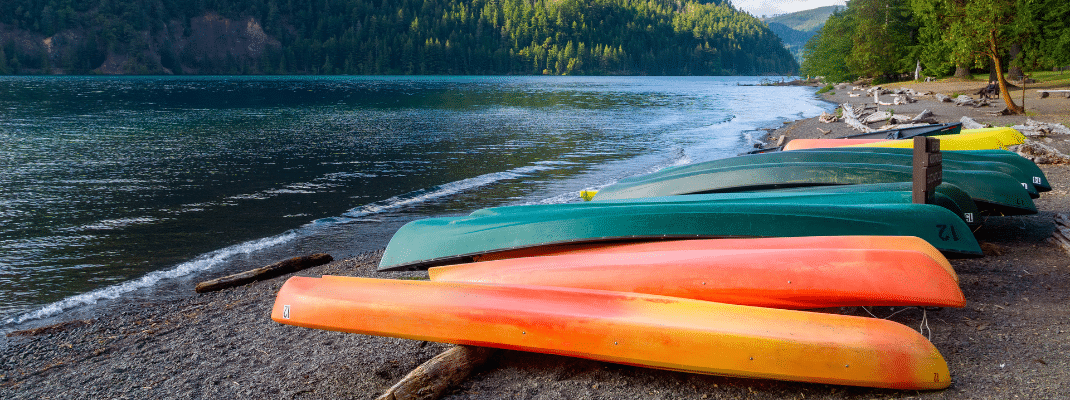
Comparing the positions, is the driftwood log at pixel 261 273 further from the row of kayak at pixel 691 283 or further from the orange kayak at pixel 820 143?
the orange kayak at pixel 820 143

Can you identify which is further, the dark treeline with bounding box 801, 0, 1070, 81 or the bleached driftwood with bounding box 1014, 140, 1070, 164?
the dark treeline with bounding box 801, 0, 1070, 81

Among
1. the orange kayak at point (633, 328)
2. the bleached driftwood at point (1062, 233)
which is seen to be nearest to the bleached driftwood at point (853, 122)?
the bleached driftwood at point (1062, 233)

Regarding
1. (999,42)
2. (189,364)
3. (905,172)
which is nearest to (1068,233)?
(905,172)

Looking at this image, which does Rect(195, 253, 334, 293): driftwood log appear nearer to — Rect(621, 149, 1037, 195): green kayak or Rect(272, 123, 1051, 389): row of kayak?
Rect(272, 123, 1051, 389): row of kayak

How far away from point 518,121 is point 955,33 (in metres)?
19.5

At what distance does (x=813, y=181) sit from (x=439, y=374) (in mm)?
5095

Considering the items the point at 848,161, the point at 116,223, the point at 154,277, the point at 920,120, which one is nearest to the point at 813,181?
the point at 848,161

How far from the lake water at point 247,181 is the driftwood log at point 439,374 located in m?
4.90

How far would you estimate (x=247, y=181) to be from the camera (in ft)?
50.8

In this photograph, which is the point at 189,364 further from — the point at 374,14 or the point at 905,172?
the point at 374,14

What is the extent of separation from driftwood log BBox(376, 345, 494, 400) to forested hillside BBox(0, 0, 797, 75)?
14087 cm

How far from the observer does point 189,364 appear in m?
5.14

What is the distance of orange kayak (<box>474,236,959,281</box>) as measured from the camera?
4449mm

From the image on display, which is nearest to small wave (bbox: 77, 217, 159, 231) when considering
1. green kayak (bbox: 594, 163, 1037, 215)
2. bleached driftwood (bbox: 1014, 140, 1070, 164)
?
green kayak (bbox: 594, 163, 1037, 215)
